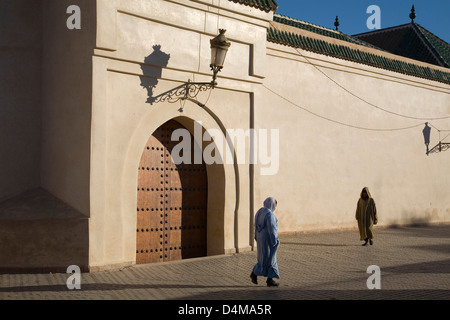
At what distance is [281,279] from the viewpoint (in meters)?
8.21

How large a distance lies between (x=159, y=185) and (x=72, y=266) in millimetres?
2263

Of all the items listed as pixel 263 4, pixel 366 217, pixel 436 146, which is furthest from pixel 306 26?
pixel 366 217

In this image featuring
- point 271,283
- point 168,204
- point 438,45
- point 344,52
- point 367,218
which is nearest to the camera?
point 271,283

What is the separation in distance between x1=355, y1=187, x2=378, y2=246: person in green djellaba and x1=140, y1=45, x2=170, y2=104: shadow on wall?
5.64 m

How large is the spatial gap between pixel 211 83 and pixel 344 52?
251 inches

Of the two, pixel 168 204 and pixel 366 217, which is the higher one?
pixel 168 204

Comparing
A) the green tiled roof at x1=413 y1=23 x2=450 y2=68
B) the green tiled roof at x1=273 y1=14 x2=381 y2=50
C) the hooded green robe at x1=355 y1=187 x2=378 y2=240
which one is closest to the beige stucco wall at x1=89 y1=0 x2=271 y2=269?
the hooded green robe at x1=355 y1=187 x2=378 y2=240

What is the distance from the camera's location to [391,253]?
36.6 feet

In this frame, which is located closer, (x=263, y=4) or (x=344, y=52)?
(x=263, y=4)

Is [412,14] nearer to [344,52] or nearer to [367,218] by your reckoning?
[344,52]

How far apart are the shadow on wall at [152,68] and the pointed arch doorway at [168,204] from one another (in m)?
0.96

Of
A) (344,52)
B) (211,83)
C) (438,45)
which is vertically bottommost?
(211,83)

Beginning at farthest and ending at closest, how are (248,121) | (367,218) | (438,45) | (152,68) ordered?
(438,45)
(367,218)
(248,121)
(152,68)

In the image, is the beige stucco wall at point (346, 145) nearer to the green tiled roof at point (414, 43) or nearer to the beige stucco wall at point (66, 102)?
the green tiled roof at point (414, 43)
